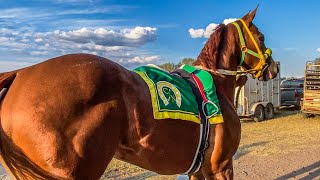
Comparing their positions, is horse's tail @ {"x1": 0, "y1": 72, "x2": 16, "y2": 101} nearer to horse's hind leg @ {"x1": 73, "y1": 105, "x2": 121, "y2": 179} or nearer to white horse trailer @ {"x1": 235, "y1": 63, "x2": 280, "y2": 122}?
horse's hind leg @ {"x1": 73, "y1": 105, "x2": 121, "y2": 179}

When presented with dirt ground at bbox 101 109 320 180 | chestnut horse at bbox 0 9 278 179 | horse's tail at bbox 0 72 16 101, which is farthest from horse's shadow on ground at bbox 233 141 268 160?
horse's tail at bbox 0 72 16 101

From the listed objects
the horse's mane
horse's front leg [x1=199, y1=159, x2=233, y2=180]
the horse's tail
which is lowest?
horse's front leg [x1=199, y1=159, x2=233, y2=180]

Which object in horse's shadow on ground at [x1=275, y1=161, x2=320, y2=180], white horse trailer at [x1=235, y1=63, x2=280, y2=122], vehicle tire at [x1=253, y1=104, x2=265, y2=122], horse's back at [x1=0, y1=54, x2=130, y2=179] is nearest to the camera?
horse's back at [x1=0, y1=54, x2=130, y2=179]

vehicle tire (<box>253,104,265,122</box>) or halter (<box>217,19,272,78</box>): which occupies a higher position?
halter (<box>217,19,272,78</box>)

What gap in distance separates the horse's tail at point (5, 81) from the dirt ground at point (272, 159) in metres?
4.23

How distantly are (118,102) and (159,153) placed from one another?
2.07ft

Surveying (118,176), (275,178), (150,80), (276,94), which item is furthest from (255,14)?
(276,94)

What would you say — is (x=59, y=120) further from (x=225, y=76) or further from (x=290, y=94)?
(x=290, y=94)

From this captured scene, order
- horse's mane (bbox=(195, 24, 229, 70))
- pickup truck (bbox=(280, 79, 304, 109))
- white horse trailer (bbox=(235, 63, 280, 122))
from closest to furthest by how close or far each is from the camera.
Result: horse's mane (bbox=(195, 24, 229, 70)) < white horse trailer (bbox=(235, 63, 280, 122)) < pickup truck (bbox=(280, 79, 304, 109))

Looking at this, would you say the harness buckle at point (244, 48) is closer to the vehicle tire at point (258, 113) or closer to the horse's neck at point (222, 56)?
the horse's neck at point (222, 56)

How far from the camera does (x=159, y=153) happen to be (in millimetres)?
2975

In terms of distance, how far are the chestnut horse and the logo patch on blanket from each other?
7 cm

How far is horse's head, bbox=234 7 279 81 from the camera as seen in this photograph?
4046mm

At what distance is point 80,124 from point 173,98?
3.19 ft
